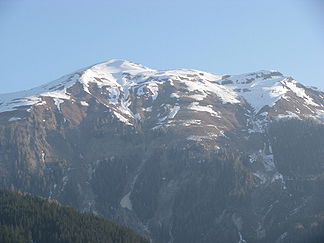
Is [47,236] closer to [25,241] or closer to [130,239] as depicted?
[25,241]

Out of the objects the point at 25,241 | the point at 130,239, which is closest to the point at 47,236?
the point at 25,241

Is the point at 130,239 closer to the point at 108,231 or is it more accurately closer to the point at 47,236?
the point at 108,231

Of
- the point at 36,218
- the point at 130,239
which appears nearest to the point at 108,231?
the point at 130,239

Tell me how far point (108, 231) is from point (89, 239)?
426 inches

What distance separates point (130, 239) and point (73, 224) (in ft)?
55.3

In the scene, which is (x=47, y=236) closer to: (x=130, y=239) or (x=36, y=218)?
(x=36, y=218)

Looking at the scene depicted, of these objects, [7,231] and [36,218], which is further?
[36,218]

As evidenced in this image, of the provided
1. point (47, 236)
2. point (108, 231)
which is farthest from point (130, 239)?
point (47, 236)

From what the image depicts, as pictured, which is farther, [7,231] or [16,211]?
[16,211]

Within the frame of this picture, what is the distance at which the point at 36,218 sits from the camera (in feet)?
644

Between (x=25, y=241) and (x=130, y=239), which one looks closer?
(x=25, y=241)

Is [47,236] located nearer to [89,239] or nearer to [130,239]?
[89,239]

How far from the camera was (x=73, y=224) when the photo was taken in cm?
19500

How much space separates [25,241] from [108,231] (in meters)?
26.0
